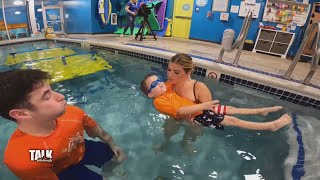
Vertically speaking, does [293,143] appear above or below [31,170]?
below

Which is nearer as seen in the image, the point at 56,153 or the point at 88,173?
the point at 56,153

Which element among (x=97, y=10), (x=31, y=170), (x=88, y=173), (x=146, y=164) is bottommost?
(x=146, y=164)

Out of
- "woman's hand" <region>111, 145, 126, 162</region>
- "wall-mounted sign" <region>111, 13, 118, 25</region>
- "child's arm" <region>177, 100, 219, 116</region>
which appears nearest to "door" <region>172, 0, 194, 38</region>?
"wall-mounted sign" <region>111, 13, 118, 25</region>

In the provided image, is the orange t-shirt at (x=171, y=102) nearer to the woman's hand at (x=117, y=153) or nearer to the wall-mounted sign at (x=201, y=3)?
the woman's hand at (x=117, y=153)

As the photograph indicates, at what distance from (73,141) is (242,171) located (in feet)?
6.56

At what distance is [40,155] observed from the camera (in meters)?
1.55

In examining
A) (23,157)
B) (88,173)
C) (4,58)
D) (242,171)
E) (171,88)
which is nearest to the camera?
(23,157)

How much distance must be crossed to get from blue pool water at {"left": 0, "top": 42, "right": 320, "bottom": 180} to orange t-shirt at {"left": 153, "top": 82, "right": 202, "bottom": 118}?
1.98 ft

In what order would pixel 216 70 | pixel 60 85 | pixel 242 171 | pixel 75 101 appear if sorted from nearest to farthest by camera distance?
pixel 242 171
pixel 75 101
pixel 60 85
pixel 216 70

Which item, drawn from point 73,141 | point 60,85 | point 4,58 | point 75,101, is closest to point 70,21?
point 4,58

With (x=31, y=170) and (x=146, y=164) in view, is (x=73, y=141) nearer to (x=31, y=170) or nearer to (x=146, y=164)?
(x=31, y=170)

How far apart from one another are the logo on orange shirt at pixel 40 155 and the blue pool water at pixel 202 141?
0.90m

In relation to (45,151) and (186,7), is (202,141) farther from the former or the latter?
(186,7)

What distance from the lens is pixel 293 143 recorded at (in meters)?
3.16
